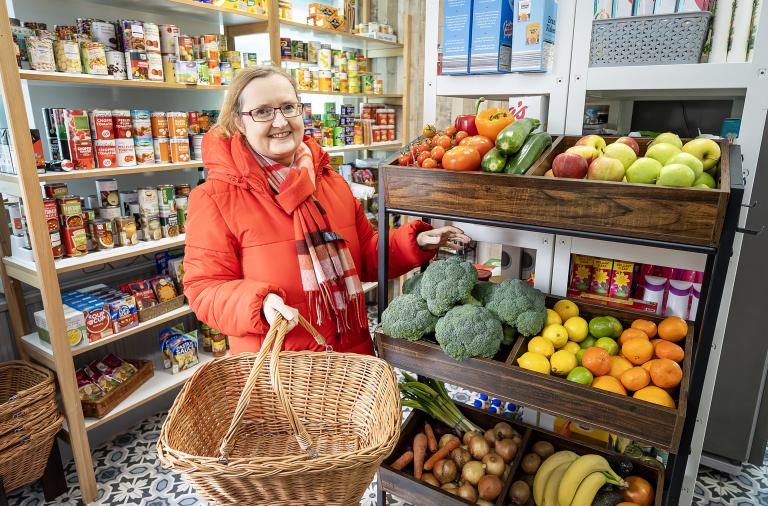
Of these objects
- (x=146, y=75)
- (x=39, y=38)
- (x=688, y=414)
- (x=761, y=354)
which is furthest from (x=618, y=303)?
(x=39, y=38)

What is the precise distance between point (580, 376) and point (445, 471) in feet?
2.06

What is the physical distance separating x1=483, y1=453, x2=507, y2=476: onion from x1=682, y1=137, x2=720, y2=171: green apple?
1068mm

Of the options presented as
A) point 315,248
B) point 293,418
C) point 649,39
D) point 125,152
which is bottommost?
point 293,418

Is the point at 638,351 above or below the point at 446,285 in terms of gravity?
below

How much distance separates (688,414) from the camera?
1173mm

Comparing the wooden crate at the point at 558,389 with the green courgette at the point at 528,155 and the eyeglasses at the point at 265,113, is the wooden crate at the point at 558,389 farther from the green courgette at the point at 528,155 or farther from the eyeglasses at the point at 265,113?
the eyeglasses at the point at 265,113

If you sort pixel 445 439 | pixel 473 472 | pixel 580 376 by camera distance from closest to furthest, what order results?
pixel 580 376, pixel 473 472, pixel 445 439

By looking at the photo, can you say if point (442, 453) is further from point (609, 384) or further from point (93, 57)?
point (93, 57)

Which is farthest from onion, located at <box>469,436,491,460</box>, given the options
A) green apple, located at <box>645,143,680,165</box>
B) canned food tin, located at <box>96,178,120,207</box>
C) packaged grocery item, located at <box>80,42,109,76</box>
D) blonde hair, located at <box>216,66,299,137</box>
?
packaged grocery item, located at <box>80,42,109,76</box>

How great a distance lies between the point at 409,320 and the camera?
4.75 feet

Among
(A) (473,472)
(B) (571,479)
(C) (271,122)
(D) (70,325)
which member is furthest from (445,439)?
(D) (70,325)

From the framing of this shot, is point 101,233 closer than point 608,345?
No

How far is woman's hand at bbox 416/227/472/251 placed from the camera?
1631 millimetres

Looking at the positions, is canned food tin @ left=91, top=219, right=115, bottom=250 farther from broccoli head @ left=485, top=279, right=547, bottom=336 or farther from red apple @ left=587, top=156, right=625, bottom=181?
red apple @ left=587, top=156, right=625, bottom=181
